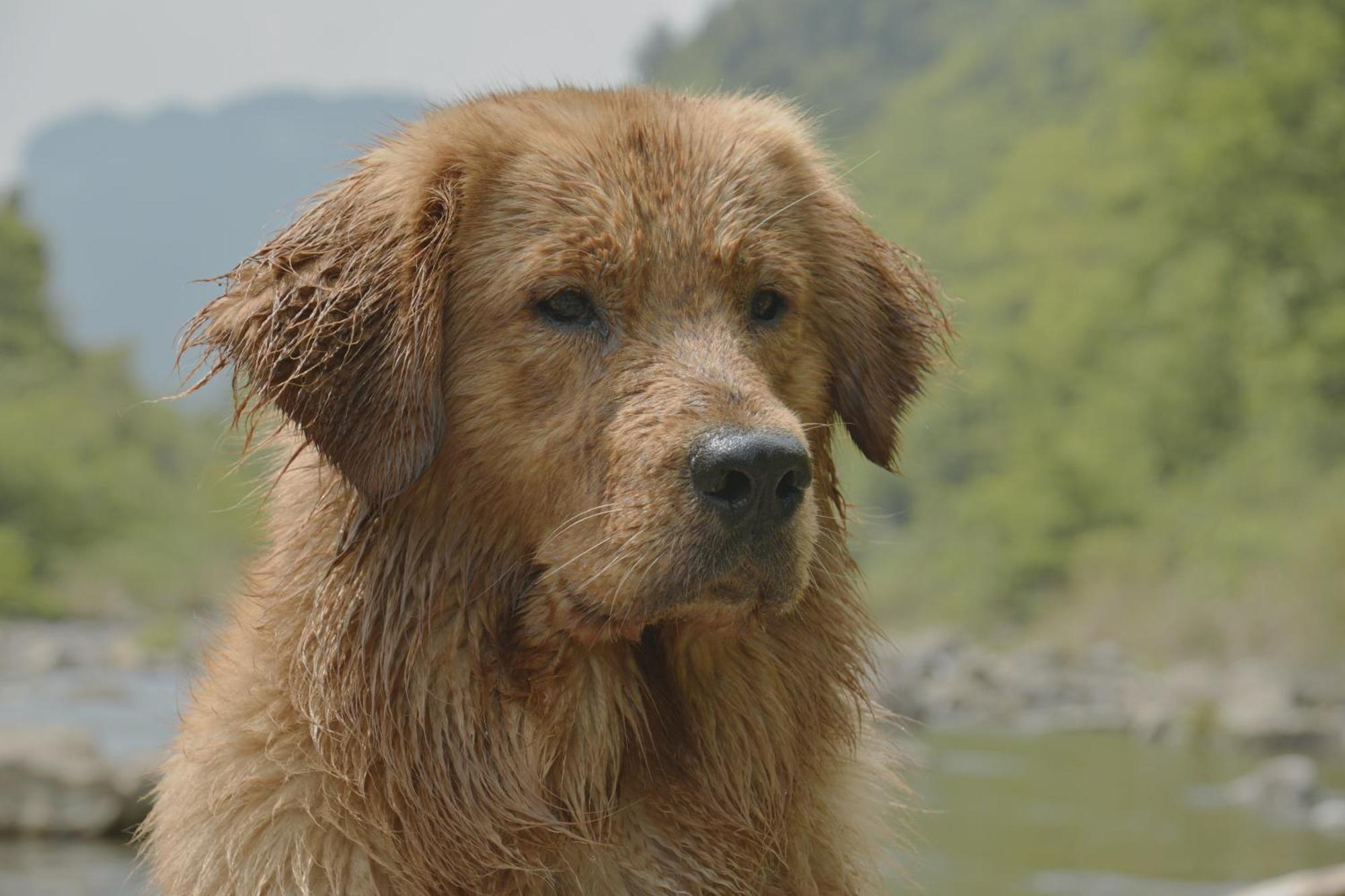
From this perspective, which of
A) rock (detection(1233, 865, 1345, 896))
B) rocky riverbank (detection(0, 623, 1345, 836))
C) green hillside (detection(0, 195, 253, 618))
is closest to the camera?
rock (detection(1233, 865, 1345, 896))

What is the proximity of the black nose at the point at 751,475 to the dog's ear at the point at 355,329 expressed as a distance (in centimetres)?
64

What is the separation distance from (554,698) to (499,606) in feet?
0.80

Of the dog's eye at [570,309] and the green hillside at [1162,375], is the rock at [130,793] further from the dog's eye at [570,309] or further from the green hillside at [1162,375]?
the dog's eye at [570,309]

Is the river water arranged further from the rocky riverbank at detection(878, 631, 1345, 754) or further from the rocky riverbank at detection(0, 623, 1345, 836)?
the rocky riverbank at detection(878, 631, 1345, 754)

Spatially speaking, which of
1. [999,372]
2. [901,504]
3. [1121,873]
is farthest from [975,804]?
[901,504]

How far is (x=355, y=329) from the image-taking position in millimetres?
3334

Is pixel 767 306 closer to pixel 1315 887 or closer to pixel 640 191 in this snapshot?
pixel 640 191

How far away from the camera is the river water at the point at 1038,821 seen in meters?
11.3

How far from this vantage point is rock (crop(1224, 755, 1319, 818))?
14.2 m

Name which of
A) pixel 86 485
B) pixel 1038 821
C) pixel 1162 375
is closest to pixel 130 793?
pixel 1038 821

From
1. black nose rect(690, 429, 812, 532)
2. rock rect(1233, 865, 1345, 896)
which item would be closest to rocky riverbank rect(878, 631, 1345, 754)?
rock rect(1233, 865, 1345, 896)

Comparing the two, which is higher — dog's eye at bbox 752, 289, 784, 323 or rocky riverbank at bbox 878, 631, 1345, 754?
dog's eye at bbox 752, 289, 784, 323

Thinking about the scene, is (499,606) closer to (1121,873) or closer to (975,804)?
(1121,873)

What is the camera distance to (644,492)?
10.4 ft
